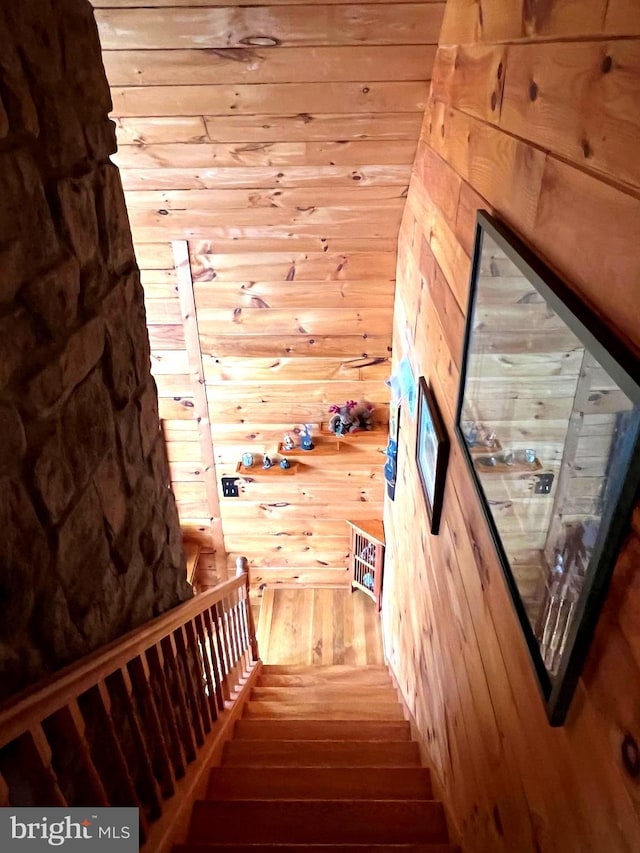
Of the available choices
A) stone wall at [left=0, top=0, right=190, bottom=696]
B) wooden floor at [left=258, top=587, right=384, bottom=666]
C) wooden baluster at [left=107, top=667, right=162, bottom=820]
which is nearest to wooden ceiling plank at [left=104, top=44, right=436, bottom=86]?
stone wall at [left=0, top=0, right=190, bottom=696]

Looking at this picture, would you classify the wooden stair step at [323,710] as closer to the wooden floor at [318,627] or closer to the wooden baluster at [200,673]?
the wooden baluster at [200,673]

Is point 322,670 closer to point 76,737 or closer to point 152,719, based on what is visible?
point 152,719

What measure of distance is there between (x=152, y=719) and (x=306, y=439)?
2785 millimetres

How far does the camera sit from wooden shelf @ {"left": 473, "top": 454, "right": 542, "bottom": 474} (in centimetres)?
104

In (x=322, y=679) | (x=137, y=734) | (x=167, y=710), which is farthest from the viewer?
(x=322, y=679)

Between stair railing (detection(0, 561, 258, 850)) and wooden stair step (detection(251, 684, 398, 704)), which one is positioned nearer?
stair railing (detection(0, 561, 258, 850))

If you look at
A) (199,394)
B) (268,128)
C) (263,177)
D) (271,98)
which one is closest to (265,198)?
(263,177)

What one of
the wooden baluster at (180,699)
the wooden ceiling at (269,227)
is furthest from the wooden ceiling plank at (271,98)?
the wooden baluster at (180,699)

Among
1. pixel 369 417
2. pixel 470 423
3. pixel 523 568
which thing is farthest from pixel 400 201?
pixel 523 568

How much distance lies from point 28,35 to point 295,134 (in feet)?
5.93

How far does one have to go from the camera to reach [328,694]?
3.35 metres

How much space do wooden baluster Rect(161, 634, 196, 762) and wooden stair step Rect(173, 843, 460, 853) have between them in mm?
369

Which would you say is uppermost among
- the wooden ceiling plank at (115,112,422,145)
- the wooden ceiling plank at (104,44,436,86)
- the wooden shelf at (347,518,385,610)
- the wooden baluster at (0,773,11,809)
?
the wooden ceiling plank at (104,44,436,86)

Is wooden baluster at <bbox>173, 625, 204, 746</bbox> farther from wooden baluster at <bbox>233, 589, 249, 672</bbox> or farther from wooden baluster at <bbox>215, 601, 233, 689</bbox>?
wooden baluster at <bbox>233, 589, 249, 672</bbox>
